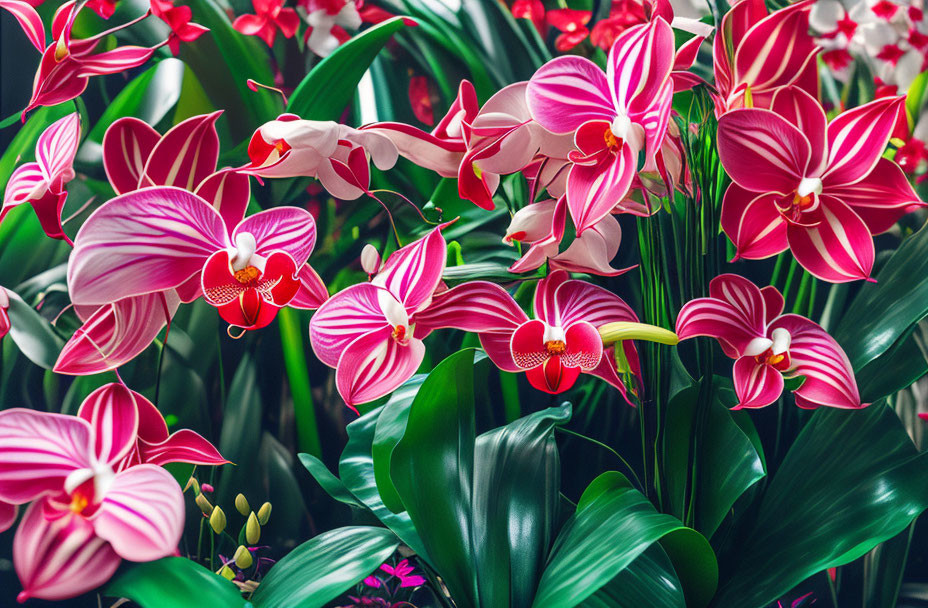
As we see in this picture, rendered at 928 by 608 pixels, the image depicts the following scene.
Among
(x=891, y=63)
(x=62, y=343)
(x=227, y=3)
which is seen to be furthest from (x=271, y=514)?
(x=891, y=63)

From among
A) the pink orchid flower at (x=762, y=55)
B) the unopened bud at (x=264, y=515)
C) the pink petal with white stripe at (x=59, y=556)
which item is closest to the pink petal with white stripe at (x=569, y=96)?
the pink orchid flower at (x=762, y=55)

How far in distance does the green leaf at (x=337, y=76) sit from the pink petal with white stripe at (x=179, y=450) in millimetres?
402

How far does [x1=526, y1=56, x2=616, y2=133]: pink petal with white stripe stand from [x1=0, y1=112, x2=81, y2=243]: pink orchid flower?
1.27ft

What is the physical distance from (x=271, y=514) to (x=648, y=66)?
65 centimetres

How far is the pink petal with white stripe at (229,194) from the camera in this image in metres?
0.49

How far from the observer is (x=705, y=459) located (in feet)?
2.00

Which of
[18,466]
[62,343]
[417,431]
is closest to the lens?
[18,466]

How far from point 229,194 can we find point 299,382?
32cm

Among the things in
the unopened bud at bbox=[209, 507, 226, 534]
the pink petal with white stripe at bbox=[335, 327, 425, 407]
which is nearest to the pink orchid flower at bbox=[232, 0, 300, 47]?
the pink petal with white stripe at bbox=[335, 327, 425, 407]

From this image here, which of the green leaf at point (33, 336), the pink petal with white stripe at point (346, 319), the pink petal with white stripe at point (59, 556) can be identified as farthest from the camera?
the green leaf at point (33, 336)

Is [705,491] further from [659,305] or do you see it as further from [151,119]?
[151,119]

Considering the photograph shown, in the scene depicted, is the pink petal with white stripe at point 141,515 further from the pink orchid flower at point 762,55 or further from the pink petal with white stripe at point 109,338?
the pink orchid flower at point 762,55

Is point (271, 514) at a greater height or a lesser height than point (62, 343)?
lesser

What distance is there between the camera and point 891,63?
2.56 ft
